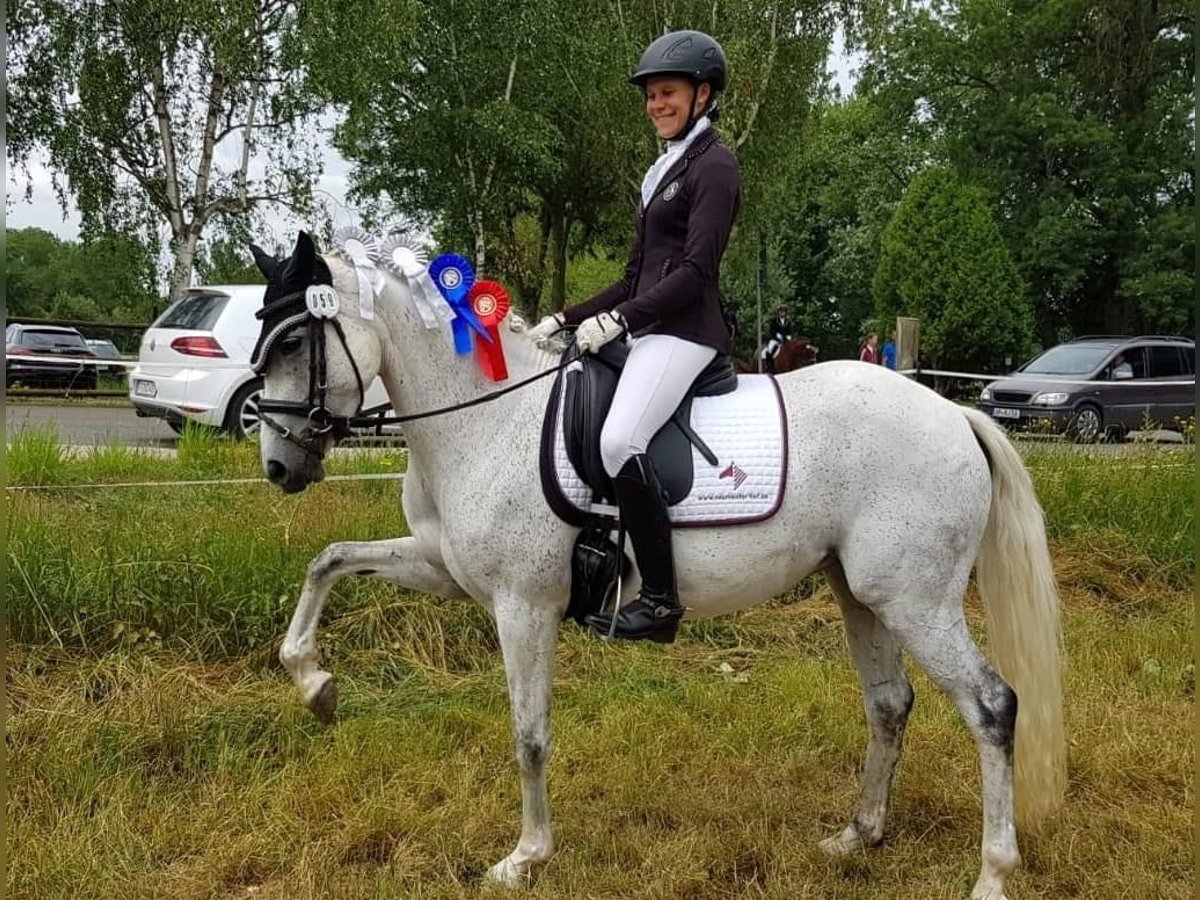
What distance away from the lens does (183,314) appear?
34.4ft

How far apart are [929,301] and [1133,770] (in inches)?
898

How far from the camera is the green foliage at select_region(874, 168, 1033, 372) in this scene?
79.8ft

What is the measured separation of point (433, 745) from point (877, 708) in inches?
73.3

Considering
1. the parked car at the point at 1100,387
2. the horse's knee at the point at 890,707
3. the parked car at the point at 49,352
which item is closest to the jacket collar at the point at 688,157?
the horse's knee at the point at 890,707

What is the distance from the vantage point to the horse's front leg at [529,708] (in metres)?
3.23

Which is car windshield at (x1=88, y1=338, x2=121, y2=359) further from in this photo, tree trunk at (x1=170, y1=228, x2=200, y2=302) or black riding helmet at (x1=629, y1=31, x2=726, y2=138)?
black riding helmet at (x1=629, y1=31, x2=726, y2=138)

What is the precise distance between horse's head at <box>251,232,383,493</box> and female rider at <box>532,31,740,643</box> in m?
0.76

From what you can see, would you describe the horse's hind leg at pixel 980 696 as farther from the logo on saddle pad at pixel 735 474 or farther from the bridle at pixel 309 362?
the bridle at pixel 309 362

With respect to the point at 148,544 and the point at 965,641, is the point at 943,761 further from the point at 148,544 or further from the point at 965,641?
the point at 148,544

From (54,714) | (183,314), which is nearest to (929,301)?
(183,314)

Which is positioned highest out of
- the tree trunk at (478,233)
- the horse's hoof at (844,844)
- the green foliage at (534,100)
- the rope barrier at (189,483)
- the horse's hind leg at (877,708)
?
the green foliage at (534,100)

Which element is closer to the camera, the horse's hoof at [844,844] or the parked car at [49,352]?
the horse's hoof at [844,844]

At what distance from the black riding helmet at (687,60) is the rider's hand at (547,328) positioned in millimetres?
871

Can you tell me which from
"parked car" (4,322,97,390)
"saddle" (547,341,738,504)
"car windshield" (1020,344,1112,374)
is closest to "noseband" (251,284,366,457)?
"saddle" (547,341,738,504)
